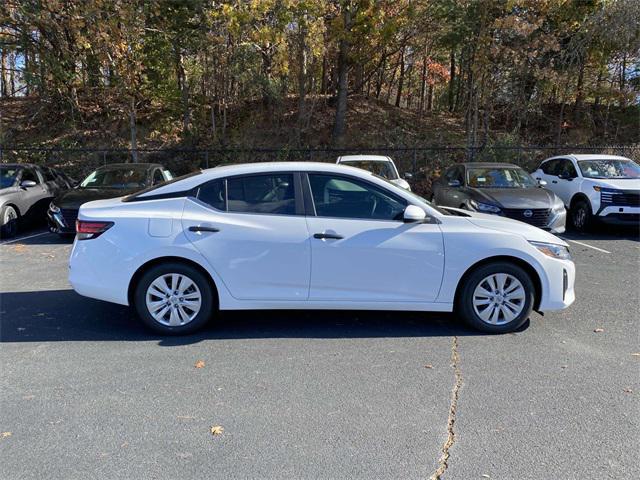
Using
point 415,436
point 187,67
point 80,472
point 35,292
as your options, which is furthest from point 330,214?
point 187,67

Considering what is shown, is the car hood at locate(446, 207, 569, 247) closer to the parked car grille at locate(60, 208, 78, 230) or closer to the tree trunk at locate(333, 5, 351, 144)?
the parked car grille at locate(60, 208, 78, 230)

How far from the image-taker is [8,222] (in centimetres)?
967

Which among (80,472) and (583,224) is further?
(583,224)

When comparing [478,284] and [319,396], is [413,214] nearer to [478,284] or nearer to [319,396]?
[478,284]

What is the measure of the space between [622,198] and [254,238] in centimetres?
864

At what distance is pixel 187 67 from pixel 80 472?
57.0ft

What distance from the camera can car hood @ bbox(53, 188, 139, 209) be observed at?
29.4 feet

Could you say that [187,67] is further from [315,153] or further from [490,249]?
[490,249]

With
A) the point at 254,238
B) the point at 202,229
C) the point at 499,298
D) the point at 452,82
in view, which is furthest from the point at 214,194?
the point at 452,82

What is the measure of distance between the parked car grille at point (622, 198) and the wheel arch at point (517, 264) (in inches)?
263

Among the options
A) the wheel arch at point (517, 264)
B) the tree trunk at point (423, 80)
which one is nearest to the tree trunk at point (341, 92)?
the tree trunk at point (423, 80)

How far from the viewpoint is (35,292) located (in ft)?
20.1

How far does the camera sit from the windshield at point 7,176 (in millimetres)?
10086

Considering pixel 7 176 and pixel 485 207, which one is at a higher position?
pixel 7 176
